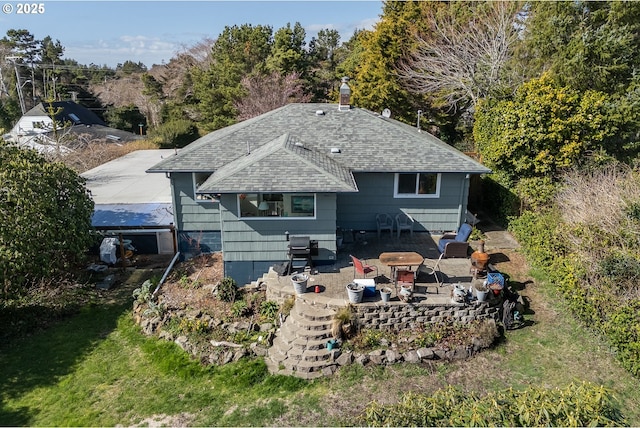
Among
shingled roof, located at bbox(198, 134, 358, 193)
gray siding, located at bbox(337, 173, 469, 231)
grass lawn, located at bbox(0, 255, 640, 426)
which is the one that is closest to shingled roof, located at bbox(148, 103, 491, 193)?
shingled roof, located at bbox(198, 134, 358, 193)

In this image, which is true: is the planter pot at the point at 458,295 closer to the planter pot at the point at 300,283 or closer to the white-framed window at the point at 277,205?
the planter pot at the point at 300,283

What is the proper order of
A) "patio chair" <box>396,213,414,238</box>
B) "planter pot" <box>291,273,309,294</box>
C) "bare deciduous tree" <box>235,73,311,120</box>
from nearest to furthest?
1. "planter pot" <box>291,273,309,294</box>
2. "patio chair" <box>396,213,414,238</box>
3. "bare deciduous tree" <box>235,73,311,120</box>

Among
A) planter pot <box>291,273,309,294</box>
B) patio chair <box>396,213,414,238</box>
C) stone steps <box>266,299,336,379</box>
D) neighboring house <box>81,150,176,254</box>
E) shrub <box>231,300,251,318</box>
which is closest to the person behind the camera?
stone steps <box>266,299,336,379</box>

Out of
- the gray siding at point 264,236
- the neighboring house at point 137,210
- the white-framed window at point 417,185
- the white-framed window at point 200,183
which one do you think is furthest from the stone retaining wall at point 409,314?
the neighboring house at point 137,210

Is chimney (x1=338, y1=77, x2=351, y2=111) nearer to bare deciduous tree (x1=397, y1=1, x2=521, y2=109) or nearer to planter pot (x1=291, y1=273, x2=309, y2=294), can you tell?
planter pot (x1=291, y1=273, x2=309, y2=294)

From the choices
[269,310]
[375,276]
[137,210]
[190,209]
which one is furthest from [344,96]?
[137,210]

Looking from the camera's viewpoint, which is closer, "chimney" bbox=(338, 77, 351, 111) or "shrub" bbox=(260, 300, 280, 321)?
A: "shrub" bbox=(260, 300, 280, 321)
